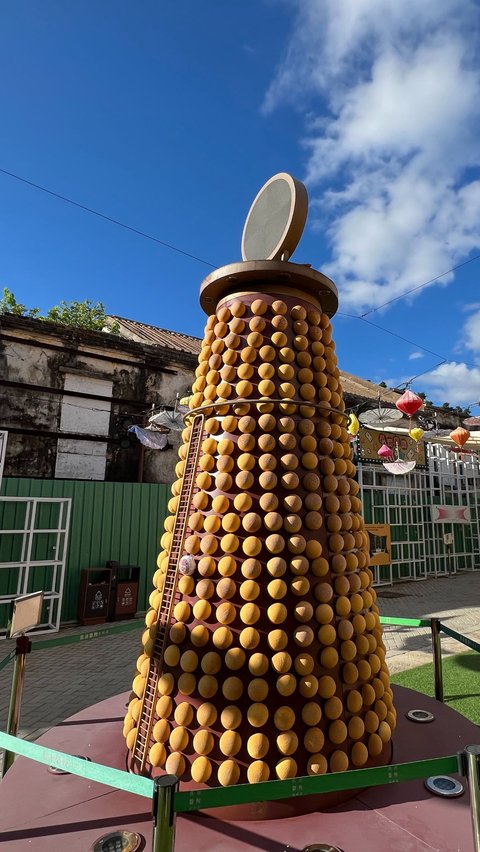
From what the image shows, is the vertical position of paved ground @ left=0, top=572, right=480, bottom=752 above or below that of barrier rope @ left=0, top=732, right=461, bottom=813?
below

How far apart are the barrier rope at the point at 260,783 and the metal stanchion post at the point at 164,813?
0.08 feet

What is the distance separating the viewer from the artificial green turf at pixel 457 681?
505cm

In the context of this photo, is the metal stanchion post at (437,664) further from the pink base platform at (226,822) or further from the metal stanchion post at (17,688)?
the metal stanchion post at (17,688)

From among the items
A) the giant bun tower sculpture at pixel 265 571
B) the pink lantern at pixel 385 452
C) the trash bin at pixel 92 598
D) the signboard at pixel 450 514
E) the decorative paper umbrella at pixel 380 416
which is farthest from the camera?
the signboard at pixel 450 514

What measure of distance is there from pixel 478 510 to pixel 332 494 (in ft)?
62.7

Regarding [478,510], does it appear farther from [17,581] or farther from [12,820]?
[12,820]

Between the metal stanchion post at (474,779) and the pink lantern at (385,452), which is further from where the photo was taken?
the pink lantern at (385,452)

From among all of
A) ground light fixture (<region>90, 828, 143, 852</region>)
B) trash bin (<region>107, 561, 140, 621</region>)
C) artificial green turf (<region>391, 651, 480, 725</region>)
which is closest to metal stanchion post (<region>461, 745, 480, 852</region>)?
ground light fixture (<region>90, 828, 143, 852</region>)

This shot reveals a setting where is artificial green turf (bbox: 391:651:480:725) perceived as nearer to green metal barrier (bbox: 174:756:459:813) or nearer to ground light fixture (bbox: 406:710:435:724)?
ground light fixture (bbox: 406:710:435:724)

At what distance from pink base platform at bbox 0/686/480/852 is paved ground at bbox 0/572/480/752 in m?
3.05

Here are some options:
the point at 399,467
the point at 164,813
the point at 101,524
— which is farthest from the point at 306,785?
the point at 399,467

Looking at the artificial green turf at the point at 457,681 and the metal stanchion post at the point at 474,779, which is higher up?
the metal stanchion post at the point at 474,779

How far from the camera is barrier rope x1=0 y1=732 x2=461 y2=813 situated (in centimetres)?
138

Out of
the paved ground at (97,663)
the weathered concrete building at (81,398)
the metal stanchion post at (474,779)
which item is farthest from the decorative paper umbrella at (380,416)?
the metal stanchion post at (474,779)
